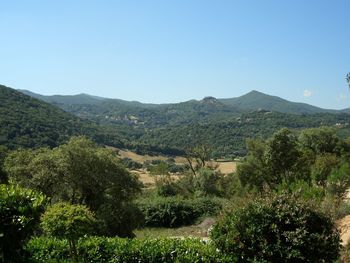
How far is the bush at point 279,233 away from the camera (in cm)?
1027

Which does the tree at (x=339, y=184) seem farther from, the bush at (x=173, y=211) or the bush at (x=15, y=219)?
the bush at (x=15, y=219)

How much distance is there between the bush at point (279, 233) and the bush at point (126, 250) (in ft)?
2.37

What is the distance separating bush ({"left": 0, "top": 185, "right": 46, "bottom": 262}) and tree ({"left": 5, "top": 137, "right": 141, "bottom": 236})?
1036cm

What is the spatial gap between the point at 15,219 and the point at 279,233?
6.47m

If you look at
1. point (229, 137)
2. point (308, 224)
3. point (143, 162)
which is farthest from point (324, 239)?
point (229, 137)

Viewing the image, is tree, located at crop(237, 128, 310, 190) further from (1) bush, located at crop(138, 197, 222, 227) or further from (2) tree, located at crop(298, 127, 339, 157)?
(2) tree, located at crop(298, 127, 339, 157)

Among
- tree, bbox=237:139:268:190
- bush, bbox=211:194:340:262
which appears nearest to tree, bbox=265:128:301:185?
tree, bbox=237:139:268:190

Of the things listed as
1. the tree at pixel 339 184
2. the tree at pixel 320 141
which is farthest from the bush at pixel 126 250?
the tree at pixel 320 141

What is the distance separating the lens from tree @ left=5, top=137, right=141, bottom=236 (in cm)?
2091

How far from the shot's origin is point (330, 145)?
50531mm

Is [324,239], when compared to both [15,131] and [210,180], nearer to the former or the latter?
[210,180]

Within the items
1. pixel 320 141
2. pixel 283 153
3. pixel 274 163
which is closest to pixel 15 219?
pixel 283 153

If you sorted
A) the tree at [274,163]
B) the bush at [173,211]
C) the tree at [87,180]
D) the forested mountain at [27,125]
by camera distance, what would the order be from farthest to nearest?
1. the forested mountain at [27,125]
2. the tree at [274,163]
3. the bush at [173,211]
4. the tree at [87,180]

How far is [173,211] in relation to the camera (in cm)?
3512
